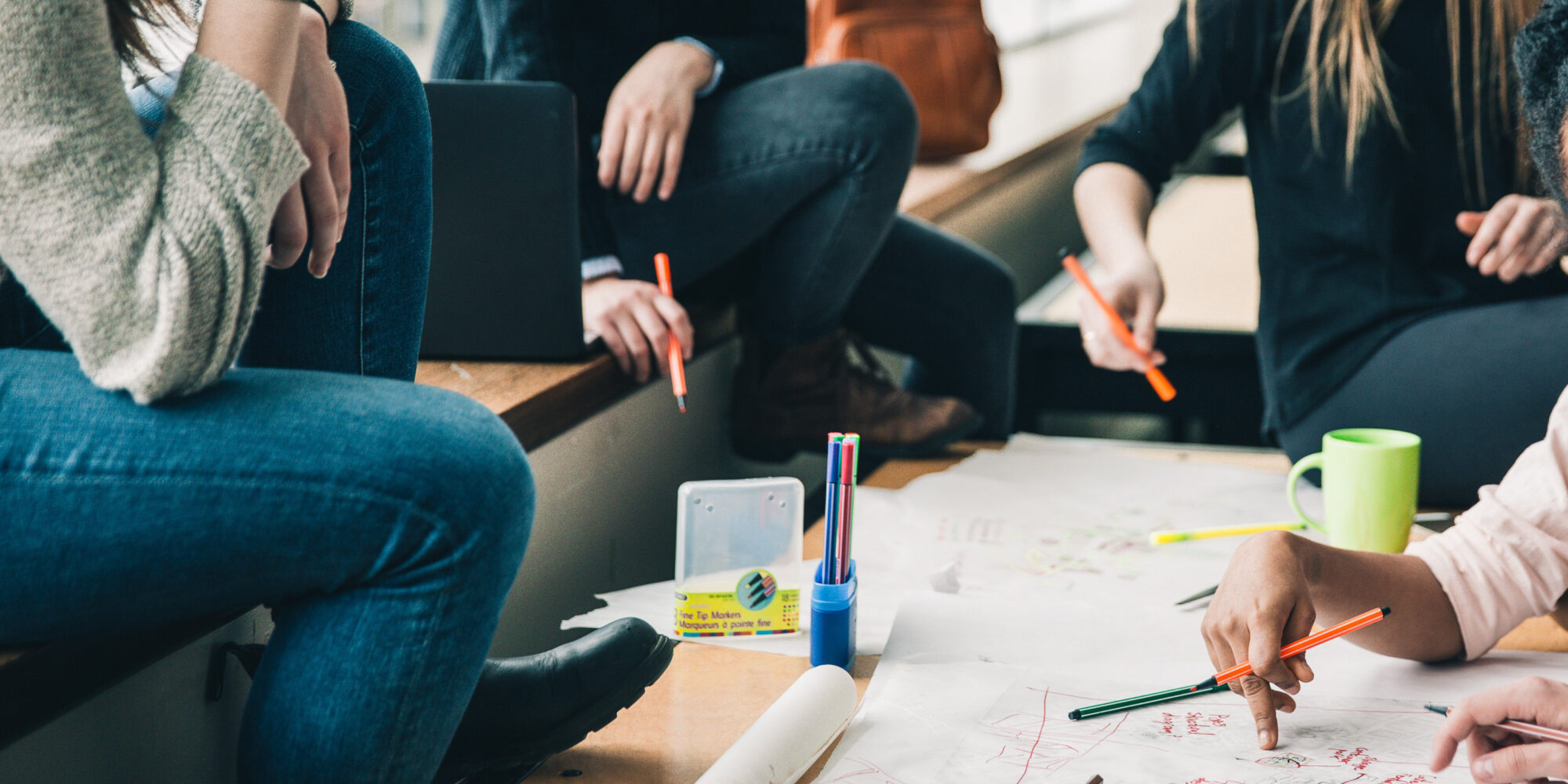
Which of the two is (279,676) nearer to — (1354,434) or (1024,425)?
(1354,434)

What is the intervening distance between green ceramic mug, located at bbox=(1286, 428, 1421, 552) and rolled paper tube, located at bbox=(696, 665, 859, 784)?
19.8 inches

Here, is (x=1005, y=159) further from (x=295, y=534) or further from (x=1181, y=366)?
(x=295, y=534)

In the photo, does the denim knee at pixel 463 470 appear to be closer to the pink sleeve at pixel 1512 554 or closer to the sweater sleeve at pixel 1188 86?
the pink sleeve at pixel 1512 554

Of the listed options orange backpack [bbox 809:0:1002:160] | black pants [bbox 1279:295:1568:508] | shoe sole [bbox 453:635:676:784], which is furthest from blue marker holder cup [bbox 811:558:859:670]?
orange backpack [bbox 809:0:1002:160]

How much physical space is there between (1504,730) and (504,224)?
843mm

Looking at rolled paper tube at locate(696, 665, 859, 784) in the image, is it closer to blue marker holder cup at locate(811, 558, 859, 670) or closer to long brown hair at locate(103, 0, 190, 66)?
blue marker holder cup at locate(811, 558, 859, 670)

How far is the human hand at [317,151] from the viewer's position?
1.92ft

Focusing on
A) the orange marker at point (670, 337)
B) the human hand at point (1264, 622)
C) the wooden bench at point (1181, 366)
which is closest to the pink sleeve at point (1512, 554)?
the human hand at point (1264, 622)

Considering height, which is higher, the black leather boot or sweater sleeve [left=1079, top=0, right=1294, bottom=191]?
sweater sleeve [left=1079, top=0, right=1294, bottom=191]

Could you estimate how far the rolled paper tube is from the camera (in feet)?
2.13

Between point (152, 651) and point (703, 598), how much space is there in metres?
A: 0.37

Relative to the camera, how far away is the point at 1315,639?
0.71 metres

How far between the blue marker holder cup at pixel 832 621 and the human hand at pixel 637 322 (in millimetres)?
400

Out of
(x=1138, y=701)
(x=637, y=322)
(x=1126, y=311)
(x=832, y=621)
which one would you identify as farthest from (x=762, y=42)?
(x=1138, y=701)
